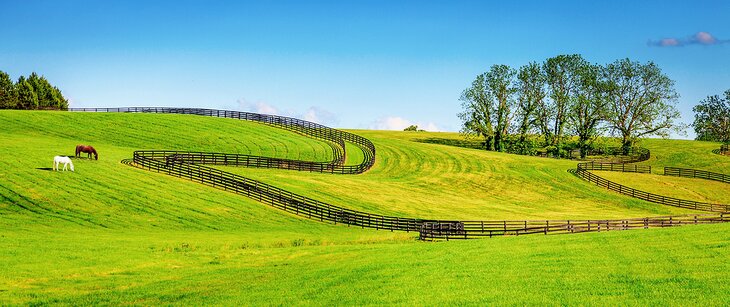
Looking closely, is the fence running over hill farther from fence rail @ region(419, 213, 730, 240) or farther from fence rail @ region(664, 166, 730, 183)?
fence rail @ region(664, 166, 730, 183)

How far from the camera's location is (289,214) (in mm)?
47656

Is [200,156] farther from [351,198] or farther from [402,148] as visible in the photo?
[402,148]

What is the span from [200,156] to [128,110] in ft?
119

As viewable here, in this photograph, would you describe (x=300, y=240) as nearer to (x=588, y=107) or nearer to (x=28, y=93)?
(x=588, y=107)

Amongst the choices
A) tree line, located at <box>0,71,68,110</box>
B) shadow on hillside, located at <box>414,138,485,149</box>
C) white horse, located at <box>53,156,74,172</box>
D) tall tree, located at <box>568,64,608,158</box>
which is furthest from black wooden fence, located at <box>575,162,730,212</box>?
tree line, located at <box>0,71,68,110</box>

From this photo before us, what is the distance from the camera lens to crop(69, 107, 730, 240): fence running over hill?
39.9 meters

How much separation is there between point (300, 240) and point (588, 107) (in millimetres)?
73474

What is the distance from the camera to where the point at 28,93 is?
130875 millimetres

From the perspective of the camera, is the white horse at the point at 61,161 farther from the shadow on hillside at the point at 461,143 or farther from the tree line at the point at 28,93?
the tree line at the point at 28,93

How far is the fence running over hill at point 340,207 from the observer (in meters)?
39.9

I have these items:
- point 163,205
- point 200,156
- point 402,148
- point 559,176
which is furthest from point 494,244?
point 402,148

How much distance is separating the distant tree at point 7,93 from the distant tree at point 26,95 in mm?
1056

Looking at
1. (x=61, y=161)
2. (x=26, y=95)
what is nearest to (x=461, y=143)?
(x=61, y=161)

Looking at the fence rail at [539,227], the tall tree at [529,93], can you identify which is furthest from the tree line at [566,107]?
→ the fence rail at [539,227]
